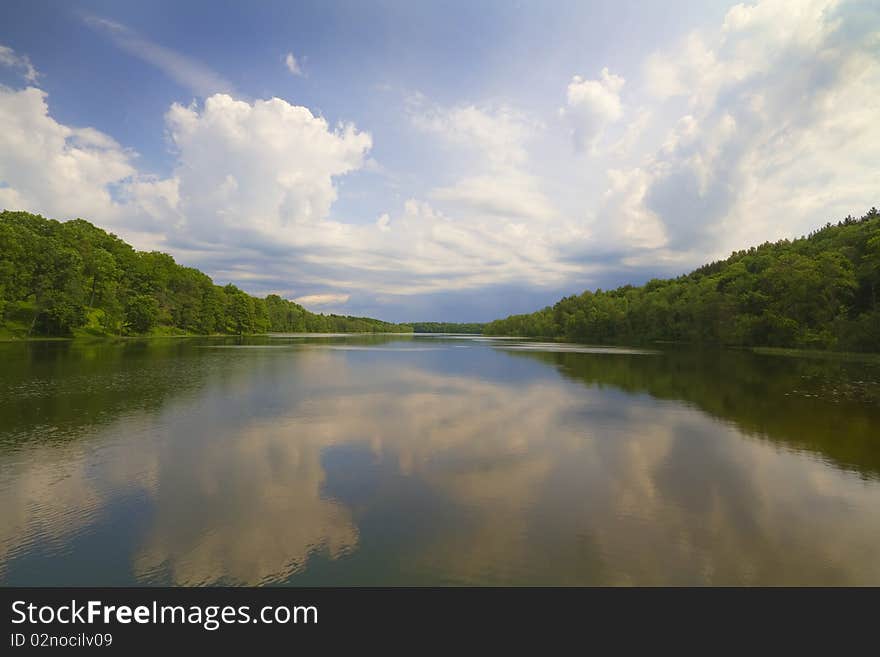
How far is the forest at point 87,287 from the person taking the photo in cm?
6200

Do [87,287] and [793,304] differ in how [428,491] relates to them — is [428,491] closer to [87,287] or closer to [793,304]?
[793,304]

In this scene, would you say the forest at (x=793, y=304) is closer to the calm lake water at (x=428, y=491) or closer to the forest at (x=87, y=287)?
the calm lake water at (x=428, y=491)

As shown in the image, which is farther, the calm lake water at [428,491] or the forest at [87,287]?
the forest at [87,287]

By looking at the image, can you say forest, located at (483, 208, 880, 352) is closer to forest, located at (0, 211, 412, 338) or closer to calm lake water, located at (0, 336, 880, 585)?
calm lake water, located at (0, 336, 880, 585)

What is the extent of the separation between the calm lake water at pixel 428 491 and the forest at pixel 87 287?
5527 centimetres

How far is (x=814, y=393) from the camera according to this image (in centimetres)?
2580

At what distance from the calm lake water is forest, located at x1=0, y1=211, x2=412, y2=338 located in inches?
2176

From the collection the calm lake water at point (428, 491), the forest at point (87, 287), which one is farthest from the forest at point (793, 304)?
the forest at point (87, 287)

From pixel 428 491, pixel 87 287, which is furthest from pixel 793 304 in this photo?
pixel 87 287

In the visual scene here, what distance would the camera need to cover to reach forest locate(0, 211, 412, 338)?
203 ft
